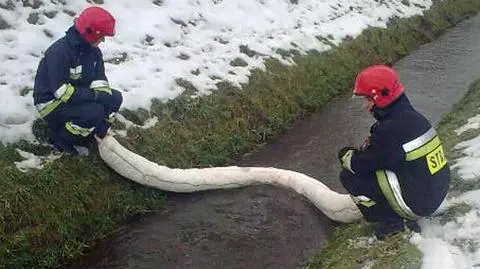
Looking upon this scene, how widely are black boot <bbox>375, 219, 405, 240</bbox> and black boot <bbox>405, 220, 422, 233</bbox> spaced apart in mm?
59

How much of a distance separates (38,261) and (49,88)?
1.98m

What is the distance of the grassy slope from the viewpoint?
21.1 ft

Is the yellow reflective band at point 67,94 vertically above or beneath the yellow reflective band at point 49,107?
above

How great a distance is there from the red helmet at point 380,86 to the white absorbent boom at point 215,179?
5.54 ft

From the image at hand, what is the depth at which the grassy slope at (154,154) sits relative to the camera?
6430mm

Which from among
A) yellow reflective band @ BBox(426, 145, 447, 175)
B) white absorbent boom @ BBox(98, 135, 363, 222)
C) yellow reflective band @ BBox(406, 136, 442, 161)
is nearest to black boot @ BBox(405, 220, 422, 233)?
yellow reflective band @ BBox(426, 145, 447, 175)

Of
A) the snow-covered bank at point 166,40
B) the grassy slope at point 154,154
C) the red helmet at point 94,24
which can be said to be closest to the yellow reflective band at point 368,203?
the grassy slope at point 154,154

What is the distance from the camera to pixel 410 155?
564 cm

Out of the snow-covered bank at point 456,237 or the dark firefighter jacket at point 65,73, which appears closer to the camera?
the snow-covered bank at point 456,237

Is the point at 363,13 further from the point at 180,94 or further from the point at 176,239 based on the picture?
the point at 176,239

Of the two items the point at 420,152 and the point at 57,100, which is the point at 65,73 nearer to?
the point at 57,100

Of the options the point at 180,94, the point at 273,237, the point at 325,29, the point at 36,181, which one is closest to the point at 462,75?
the point at 325,29

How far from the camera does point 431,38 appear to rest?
52.6ft

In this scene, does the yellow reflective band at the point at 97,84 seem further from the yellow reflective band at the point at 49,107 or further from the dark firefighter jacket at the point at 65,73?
the yellow reflective band at the point at 49,107
